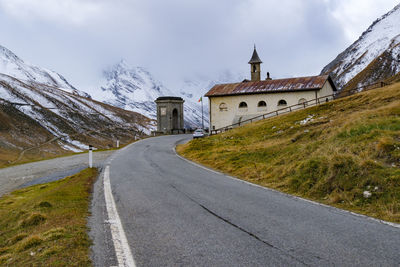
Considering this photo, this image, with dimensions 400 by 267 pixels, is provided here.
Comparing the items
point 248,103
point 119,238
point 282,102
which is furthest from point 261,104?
point 119,238

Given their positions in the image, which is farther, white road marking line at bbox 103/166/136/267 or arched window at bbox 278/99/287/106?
arched window at bbox 278/99/287/106

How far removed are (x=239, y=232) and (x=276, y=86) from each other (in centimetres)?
3671

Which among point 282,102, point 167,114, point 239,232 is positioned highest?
point 167,114

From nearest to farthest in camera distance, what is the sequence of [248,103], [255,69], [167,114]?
[248,103] → [255,69] → [167,114]

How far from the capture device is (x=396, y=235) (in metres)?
5.01

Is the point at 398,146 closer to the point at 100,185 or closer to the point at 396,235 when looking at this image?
the point at 396,235

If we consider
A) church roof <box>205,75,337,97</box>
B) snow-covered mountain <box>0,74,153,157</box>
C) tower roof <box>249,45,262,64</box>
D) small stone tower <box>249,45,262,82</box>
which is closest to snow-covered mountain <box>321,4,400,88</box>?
tower roof <box>249,45,262,64</box>

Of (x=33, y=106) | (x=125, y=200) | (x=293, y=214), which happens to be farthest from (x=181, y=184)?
(x=33, y=106)

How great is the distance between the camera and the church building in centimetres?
3816

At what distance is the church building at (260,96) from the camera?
1502 inches

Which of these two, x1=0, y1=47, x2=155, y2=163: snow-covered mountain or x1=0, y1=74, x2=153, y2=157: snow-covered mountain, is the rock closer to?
x1=0, y1=47, x2=155, y2=163: snow-covered mountain

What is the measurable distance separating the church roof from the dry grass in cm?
3395

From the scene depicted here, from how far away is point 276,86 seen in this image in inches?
1571

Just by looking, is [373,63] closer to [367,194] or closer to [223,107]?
[223,107]
